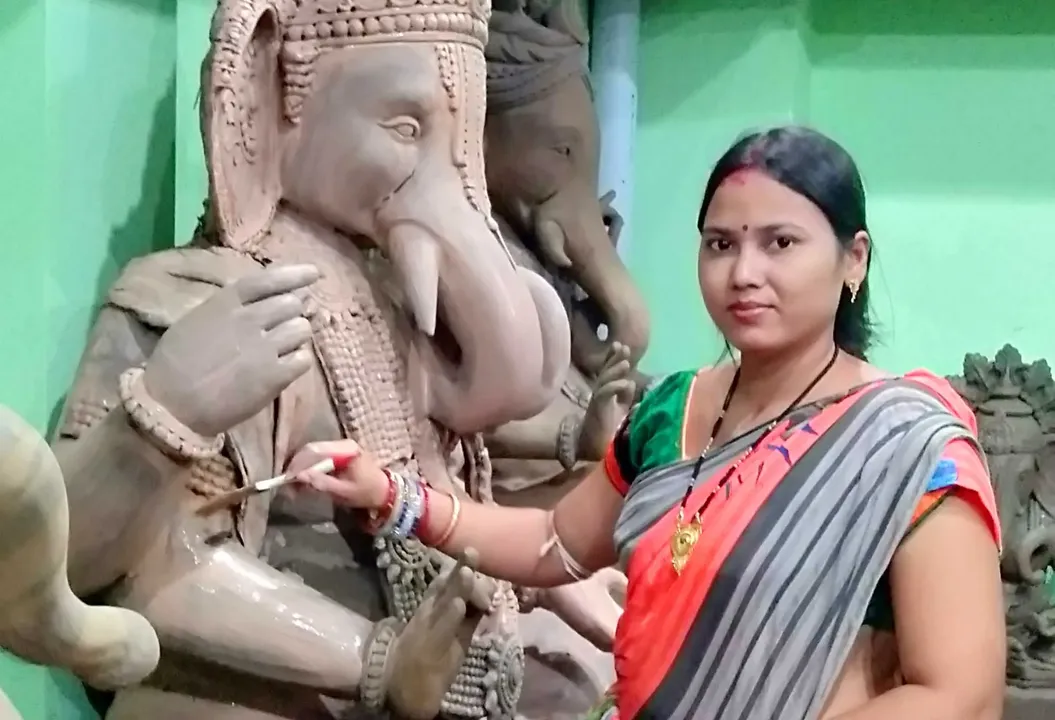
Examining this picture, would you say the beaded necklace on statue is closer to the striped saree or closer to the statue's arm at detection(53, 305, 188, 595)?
the striped saree

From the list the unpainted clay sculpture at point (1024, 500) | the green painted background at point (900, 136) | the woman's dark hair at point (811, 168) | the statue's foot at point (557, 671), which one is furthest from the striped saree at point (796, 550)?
the green painted background at point (900, 136)

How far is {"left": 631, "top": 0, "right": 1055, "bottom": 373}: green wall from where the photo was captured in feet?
7.30

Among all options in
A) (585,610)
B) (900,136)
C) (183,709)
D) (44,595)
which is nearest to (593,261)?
(585,610)

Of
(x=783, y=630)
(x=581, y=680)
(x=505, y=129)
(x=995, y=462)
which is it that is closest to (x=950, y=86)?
(x=995, y=462)

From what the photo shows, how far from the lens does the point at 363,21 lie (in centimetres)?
122

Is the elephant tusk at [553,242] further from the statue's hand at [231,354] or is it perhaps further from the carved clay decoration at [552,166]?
the statue's hand at [231,354]

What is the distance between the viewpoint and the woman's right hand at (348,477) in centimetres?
106

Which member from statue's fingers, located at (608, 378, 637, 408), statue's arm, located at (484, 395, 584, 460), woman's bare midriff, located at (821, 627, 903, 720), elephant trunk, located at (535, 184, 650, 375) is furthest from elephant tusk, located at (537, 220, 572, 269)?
woman's bare midriff, located at (821, 627, 903, 720)

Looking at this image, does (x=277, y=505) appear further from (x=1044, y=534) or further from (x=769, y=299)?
(x=1044, y=534)

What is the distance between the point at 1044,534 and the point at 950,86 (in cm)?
80

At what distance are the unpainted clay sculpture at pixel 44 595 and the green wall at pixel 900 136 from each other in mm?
1654

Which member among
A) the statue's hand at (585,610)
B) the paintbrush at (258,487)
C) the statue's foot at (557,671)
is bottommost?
the statue's foot at (557,671)

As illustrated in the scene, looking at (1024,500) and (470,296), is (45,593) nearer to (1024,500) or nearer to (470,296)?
(470,296)

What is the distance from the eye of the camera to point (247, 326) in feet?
3.18
